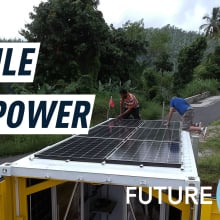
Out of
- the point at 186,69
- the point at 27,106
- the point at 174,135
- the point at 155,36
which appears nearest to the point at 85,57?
the point at 27,106


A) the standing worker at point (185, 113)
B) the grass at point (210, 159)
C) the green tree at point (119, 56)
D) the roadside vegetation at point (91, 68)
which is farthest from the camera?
the green tree at point (119, 56)

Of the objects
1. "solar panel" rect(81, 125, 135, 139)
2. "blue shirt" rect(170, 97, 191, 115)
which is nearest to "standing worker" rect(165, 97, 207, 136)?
"blue shirt" rect(170, 97, 191, 115)

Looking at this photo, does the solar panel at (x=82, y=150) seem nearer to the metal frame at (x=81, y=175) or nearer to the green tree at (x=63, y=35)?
the metal frame at (x=81, y=175)

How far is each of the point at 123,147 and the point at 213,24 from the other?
36.3 m

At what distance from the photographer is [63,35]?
18.2 metres

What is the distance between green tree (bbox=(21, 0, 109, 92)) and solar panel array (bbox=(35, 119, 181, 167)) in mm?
13383

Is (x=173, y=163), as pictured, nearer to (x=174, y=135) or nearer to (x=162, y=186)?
(x=162, y=186)

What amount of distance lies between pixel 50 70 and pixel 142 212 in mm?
16014

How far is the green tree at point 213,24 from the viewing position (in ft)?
119

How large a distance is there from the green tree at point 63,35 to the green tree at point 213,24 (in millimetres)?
21448

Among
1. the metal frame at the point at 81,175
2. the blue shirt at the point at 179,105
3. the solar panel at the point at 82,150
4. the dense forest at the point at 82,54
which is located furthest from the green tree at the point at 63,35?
the metal frame at the point at 81,175

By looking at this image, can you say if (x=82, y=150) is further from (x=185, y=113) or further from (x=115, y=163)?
(x=185, y=113)

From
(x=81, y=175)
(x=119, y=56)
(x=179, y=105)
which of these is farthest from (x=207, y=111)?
(x=81, y=175)

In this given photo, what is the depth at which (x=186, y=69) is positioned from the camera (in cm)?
2695
